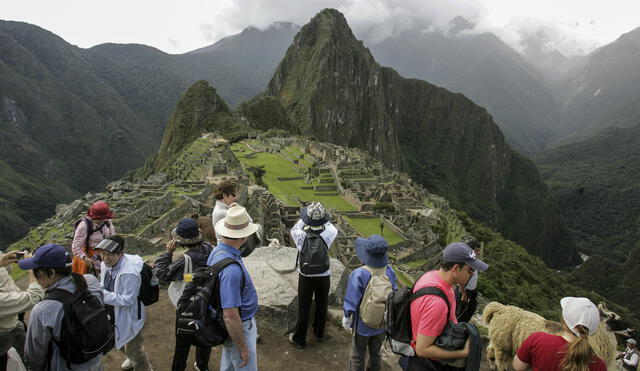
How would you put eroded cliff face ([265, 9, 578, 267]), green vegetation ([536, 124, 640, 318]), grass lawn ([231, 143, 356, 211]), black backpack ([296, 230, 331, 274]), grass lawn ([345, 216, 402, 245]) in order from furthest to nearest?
eroded cliff face ([265, 9, 578, 267]) → green vegetation ([536, 124, 640, 318]) → grass lawn ([231, 143, 356, 211]) → grass lawn ([345, 216, 402, 245]) → black backpack ([296, 230, 331, 274])

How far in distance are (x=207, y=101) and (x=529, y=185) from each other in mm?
150166

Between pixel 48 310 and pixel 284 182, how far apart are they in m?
42.5

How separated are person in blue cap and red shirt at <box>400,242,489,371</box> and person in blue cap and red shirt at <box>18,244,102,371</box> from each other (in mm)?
3410

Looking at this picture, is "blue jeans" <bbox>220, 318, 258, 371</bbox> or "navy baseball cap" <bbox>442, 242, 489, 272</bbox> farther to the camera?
"blue jeans" <bbox>220, 318, 258, 371</bbox>

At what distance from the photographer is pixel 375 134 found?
167750 mm

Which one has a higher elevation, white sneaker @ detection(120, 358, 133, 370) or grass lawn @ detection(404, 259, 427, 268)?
white sneaker @ detection(120, 358, 133, 370)

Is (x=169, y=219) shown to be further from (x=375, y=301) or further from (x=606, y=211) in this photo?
(x=606, y=211)

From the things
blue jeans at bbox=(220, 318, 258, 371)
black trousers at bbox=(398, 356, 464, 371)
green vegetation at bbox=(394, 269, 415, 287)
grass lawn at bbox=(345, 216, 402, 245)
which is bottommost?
grass lawn at bbox=(345, 216, 402, 245)

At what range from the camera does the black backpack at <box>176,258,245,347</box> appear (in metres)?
4.11

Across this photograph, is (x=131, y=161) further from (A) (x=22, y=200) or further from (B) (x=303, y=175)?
(B) (x=303, y=175)

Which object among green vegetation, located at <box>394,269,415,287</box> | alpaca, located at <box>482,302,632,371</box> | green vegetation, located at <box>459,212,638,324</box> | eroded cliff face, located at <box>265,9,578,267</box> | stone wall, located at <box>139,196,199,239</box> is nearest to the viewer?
alpaca, located at <box>482,302,632,371</box>

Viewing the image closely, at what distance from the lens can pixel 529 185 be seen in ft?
586

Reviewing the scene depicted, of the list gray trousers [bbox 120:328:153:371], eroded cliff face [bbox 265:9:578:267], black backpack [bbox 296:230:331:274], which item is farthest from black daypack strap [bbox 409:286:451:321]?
eroded cliff face [bbox 265:9:578:267]

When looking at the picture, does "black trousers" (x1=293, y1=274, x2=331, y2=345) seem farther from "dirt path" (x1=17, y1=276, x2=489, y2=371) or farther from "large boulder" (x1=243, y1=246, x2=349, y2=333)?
"large boulder" (x1=243, y1=246, x2=349, y2=333)
